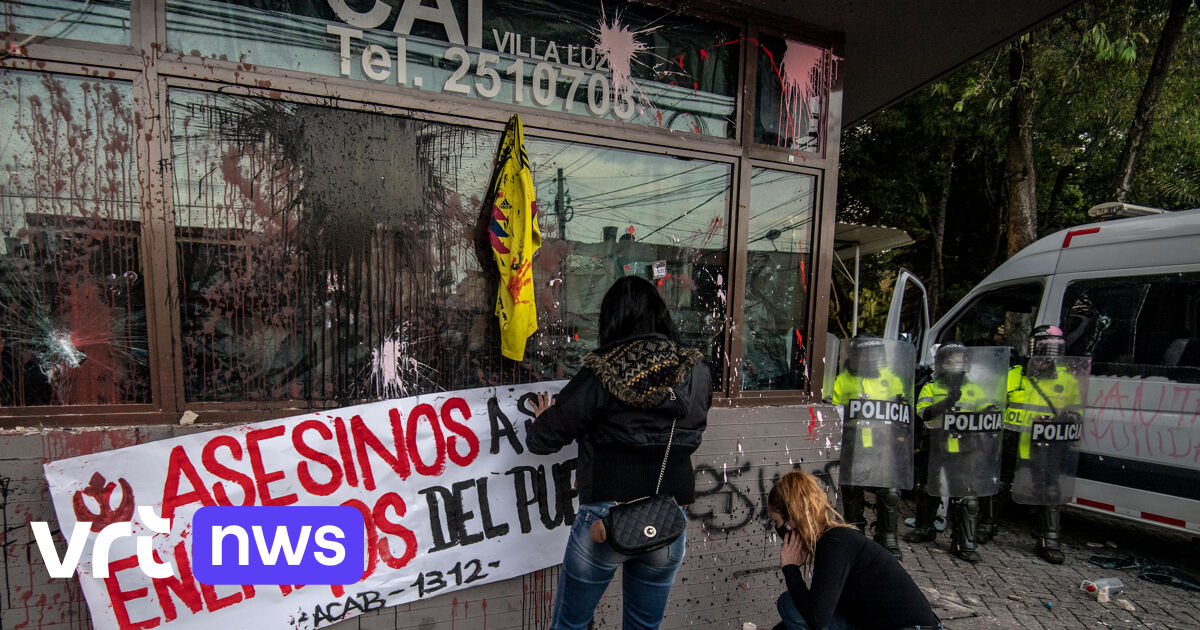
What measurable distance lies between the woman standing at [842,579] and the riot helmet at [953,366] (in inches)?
100

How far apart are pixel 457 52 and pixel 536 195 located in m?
0.77

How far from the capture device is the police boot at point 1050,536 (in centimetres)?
444

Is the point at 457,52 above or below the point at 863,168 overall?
below

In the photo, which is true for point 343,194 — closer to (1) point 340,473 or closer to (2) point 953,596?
(1) point 340,473

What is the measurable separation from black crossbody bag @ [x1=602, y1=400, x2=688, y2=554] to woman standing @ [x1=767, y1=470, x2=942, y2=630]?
58 cm

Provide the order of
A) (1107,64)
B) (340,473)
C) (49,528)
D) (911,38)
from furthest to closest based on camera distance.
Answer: (1107,64), (911,38), (340,473), (49,528)

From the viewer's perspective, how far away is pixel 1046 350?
4383 mm

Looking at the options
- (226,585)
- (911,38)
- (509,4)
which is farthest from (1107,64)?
(226,585)

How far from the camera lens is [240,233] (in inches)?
97.8

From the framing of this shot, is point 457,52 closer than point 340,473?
No

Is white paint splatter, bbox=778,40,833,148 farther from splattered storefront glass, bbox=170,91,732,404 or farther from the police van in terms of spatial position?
the police van

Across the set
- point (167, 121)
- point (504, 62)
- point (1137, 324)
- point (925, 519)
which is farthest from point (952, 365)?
point (167, 121)

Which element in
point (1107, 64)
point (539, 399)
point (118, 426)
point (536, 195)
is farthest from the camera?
point (1107, 64)

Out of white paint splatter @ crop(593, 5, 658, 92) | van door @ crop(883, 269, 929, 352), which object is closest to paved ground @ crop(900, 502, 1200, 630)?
van door @ crop(883, 269, 929, 352)
